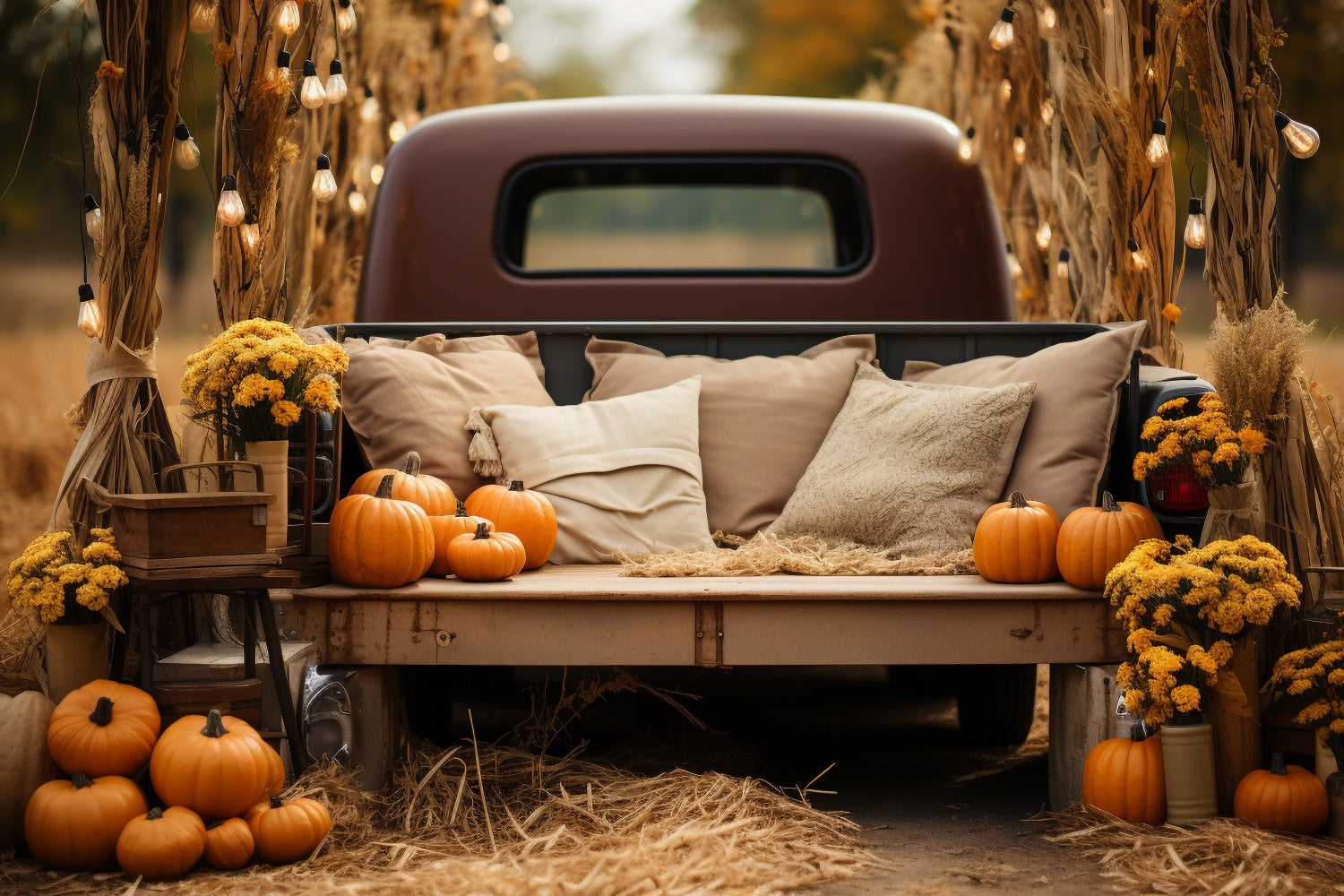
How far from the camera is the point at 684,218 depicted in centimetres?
3084

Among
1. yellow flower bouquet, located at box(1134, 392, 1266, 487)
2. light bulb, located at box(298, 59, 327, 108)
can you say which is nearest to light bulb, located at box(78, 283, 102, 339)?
light bulb, located at box(298, 59, 327, 108)

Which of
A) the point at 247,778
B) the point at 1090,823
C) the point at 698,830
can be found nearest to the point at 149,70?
the point at 247,778

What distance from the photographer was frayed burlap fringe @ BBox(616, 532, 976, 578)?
2930 mm

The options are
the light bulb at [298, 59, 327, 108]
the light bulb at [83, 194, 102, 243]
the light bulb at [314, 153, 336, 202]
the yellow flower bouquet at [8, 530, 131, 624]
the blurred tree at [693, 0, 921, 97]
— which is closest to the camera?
the yellow flower bouquet at [8, 530, 131, 624]

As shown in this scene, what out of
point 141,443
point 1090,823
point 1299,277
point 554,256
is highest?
point 554,256

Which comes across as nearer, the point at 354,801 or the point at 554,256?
the point at 354,801

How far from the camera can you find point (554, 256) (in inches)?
1218

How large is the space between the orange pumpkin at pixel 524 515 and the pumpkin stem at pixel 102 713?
99cm

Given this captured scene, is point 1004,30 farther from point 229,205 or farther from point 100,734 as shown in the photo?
point 100,734

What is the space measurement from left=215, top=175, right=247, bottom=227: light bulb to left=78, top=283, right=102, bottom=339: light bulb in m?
0.51

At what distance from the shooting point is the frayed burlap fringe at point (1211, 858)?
7.40ft

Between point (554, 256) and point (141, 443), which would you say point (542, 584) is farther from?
point (554, 256)

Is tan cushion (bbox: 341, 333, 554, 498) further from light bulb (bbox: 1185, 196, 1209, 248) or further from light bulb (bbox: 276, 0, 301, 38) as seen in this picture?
light bulb (bbox: 1185, 196, 1209, 248)

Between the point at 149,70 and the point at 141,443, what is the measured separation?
0.93 meters
